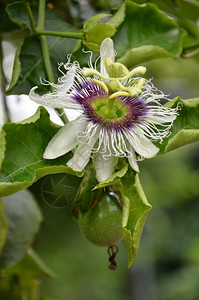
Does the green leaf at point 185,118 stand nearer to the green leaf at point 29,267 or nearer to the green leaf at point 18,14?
the green leaf at point 18,14

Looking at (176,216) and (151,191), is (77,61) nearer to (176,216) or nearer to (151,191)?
(151,191)

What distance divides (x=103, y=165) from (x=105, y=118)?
0.09 metres

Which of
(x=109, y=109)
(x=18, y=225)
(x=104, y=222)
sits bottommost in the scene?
(x=18, y=225)

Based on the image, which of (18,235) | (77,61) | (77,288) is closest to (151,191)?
(77,288)

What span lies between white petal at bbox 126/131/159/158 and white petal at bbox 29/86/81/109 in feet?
0.26

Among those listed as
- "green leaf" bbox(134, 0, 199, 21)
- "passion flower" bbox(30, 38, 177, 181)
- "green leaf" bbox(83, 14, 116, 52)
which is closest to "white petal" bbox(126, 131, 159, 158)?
"passion flower" bbox(30, 38, 177, 181)

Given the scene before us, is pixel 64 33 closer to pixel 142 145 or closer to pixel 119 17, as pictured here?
pixel 119 17

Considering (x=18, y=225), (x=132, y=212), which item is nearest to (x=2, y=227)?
(x=18, y=225)

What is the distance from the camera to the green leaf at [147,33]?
0.69 metres

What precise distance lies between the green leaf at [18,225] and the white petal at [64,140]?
0.34 meters

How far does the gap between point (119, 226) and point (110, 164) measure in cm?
9

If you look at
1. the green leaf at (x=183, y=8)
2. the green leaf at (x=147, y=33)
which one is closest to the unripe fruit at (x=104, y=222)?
the green leaf at (x=147, y=33)

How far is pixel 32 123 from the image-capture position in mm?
525

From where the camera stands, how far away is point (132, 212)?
0.51 m
